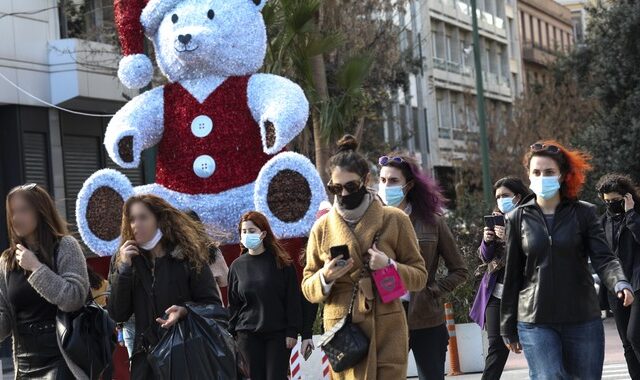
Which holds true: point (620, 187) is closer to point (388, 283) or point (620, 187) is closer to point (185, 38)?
point (388, 283)

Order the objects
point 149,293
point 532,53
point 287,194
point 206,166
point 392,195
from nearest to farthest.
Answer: point 149,293 → point 392,195 → point 287,194 → point 206,166 → point 532,53

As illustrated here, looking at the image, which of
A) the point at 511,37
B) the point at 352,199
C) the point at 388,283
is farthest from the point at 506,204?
the point at 511,37

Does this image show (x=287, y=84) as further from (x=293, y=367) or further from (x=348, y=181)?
(x=348, y=181)

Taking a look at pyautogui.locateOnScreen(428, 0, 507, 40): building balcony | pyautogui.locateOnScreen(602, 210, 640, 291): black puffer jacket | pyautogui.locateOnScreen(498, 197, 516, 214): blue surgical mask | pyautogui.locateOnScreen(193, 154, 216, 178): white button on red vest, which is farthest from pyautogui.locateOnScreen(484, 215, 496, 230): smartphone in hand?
pyautogui.locateOnScreen(428, 0, 507, 40): building balcony

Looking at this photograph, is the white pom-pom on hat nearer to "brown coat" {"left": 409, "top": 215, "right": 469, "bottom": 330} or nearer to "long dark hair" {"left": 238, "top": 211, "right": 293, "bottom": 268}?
"long dark hair" {"left": 238, "top": 211, "right": 293, "bottom": 268}

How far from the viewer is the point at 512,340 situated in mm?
7746

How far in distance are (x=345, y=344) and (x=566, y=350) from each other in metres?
1.45

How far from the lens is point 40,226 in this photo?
24.8 feet

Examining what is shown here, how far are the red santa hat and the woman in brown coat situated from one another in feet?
25.4

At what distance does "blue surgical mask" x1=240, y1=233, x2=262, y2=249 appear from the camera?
974cm

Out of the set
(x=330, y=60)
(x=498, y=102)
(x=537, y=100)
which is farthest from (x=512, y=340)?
(x=498, y=102)

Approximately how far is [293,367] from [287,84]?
9.91ft

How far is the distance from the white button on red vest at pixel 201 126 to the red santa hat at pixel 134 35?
3.03 feet

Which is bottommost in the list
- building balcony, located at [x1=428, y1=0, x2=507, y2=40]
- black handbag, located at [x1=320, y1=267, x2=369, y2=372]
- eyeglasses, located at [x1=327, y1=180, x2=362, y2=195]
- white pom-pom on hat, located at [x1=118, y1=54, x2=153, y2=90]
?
black handbag, located at [x1=320, y1=267, x2=369, y2=372]
